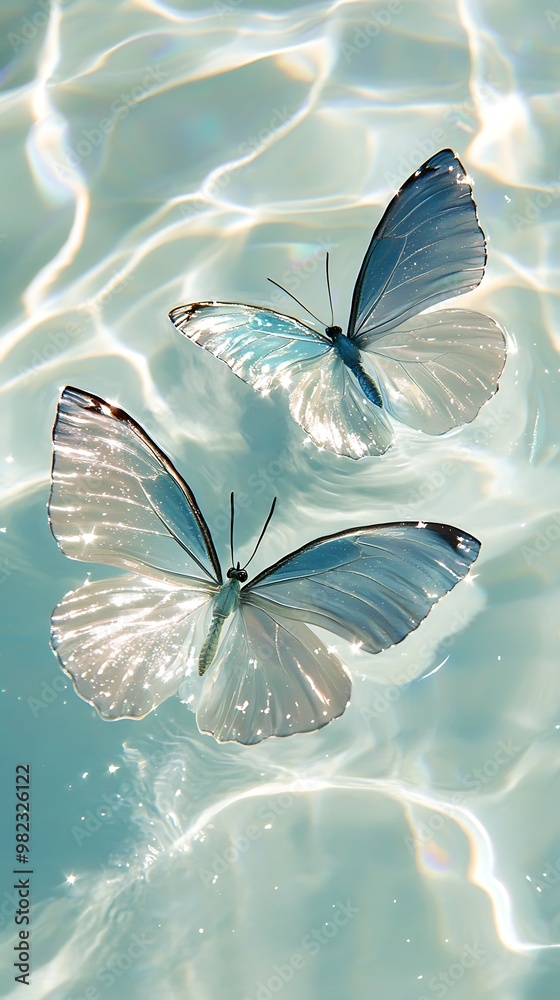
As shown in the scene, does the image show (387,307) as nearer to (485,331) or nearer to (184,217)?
(485,331)

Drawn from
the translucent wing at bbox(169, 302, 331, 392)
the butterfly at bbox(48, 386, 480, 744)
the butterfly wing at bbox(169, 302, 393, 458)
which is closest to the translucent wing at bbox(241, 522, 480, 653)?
the butterfly at bbox(48, 386, 480, 744)

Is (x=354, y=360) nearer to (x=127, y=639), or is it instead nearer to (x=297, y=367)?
(x=297, y=367)

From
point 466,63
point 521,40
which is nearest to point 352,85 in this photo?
point 466,63

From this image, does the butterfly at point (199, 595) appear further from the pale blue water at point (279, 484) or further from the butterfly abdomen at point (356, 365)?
the butterfly abdomen at point (356, 365)

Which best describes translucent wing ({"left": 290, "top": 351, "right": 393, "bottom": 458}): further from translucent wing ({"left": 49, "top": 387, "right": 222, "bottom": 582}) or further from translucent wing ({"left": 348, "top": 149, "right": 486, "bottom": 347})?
translucent wing ({"left": 49, "top": 387, "right": 222, "bottom": 582})

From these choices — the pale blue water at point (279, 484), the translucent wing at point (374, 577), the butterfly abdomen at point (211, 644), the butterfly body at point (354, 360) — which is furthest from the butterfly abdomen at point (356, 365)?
the butterfly abdomen at point (211, 644)
